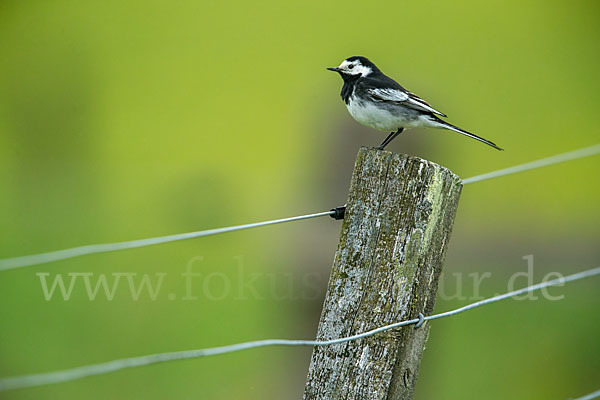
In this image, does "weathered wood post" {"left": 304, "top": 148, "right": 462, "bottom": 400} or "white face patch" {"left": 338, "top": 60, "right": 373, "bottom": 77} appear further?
"white face patch" {"left": 338, "top": 60, "right": 373, "bottom": 77}

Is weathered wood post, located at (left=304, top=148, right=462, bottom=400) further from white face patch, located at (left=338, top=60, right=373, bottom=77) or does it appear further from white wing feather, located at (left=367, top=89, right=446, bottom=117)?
white face patch, located at (left=338, top=60, right=373, bottom=77)

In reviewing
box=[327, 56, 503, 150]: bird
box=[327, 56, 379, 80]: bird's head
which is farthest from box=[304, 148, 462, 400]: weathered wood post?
box=[327, 56, 379, 80]: bird's head

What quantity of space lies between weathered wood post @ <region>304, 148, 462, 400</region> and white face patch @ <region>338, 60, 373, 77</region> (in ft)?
7.17

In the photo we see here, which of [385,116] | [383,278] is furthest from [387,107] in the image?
[383,278]

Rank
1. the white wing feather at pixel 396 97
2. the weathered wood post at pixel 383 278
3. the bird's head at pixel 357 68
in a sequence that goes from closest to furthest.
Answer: the weathered wood post at pixel 383 278
the white wing feather at pixel 396 97
the bird's head at pixel 357 68

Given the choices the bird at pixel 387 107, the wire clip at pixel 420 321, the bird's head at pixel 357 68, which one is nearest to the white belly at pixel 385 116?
the bird at pixel 387 107

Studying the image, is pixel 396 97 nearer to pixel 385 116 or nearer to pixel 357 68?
pixel 385 116

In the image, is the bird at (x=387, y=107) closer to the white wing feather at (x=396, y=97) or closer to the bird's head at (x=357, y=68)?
the white wing feather at (x=396, y=97)

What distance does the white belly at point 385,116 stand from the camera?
3.84 m

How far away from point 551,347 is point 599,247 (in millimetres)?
1283

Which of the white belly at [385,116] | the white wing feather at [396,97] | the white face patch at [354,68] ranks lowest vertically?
the white belly at [385,116]

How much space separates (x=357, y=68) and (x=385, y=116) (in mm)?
628

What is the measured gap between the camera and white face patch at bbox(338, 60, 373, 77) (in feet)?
14.1

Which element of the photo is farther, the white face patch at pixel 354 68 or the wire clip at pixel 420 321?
the white face patch at pixel 354 68
